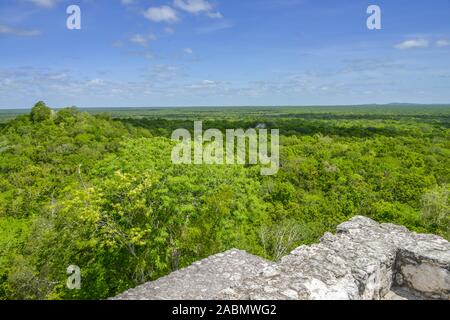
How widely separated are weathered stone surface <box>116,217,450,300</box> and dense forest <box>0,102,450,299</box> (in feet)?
13.1

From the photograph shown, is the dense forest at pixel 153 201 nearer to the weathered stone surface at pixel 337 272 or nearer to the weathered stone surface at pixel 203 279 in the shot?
the weathered stone surface at pixel 203 279

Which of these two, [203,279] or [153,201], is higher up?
[153,201]

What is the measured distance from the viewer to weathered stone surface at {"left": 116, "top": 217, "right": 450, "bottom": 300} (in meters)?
5.12

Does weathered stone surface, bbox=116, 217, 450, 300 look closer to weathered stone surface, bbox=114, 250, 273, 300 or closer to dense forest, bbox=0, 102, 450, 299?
weathered stone surface, bbox=114, 250, 273, 300

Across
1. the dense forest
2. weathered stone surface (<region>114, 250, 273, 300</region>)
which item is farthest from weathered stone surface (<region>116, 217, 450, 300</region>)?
the dense forest

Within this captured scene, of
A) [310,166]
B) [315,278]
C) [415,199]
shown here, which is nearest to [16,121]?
[310,166]

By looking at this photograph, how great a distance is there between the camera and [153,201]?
12195mm

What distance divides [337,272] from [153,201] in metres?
7.89

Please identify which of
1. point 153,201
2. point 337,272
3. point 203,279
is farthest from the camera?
point 153,201

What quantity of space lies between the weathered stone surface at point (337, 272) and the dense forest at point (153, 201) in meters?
4.00

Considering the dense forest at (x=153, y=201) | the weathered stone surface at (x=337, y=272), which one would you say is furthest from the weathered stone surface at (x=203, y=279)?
the dense forest at (x=153, y=201)

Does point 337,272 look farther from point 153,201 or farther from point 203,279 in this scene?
point 153,201

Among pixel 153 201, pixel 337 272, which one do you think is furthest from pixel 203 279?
pixel 153 201
